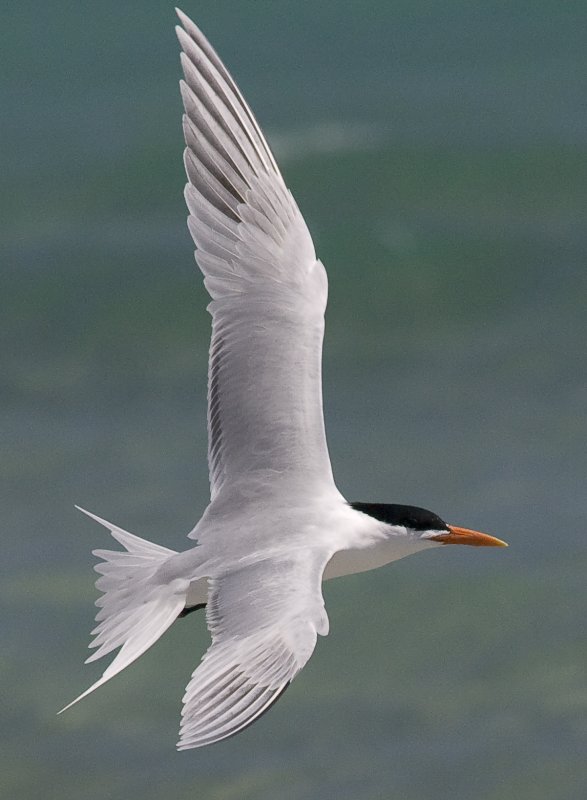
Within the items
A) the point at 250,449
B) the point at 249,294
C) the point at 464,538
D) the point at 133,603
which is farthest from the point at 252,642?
the point at 249,294

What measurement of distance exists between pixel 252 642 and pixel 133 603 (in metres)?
0.66

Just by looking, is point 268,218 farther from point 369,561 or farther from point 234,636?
point 234,636

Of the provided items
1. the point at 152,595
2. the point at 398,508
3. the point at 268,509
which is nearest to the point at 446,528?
the point at 398,508

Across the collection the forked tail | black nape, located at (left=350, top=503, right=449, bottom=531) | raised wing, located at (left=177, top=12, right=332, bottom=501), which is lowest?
the forked tail

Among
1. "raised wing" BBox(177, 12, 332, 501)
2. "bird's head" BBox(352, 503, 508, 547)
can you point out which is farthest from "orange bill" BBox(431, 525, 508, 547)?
"raised wing" BBox(177, 12, 332, 501)

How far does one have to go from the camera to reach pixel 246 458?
5.95 m

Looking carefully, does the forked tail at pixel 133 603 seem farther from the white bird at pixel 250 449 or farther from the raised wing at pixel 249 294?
the raised wing at pixel 249 294

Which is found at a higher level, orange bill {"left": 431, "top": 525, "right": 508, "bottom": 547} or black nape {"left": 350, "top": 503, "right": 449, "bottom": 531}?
black nape {"left": 350, "top": 503, "right": 449, "bottom": 531}

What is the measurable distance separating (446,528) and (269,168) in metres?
1.22

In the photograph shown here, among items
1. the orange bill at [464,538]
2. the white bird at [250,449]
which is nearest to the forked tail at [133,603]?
the white bird at [250,449]

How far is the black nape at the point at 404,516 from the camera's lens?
5.92m

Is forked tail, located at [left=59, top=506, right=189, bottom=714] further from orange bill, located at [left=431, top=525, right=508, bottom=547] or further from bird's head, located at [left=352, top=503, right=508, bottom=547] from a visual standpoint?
orange bill, located at [left=431, top=525, right=508, bottom=547]

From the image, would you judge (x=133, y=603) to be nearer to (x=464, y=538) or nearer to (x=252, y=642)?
(x=252, y=642)

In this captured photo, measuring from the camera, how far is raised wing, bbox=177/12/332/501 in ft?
19.5
